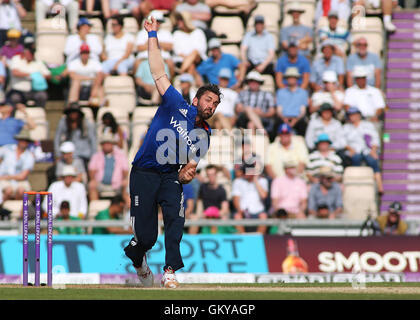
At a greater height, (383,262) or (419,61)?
(419,61)

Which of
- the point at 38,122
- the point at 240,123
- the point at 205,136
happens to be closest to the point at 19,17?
the point at 38,122

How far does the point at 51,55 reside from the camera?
17797 mm

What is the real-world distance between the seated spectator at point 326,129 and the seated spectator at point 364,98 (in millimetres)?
648

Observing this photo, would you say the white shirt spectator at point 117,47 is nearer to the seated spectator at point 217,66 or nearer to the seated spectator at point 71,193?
the seated spectator at point 217,66

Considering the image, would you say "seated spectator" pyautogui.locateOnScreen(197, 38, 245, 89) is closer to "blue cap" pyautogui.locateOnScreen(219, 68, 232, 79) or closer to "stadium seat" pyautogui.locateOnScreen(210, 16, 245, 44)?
"blue cap" pyautogui.locateOnScreen(219, 68, 232, 79)

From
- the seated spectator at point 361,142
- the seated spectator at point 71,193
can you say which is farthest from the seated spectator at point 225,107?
the seated spectator at point 71,193

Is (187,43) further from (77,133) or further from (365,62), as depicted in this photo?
(365,62)

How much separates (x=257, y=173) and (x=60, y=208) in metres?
3.06

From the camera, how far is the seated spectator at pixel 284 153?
15.8 m

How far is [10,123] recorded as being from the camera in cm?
1641

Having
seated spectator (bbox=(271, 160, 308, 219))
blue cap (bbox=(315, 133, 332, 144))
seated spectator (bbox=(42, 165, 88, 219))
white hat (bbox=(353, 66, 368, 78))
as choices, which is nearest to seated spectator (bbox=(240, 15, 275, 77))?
white hat (bbox=(353, 66, 368, 78))

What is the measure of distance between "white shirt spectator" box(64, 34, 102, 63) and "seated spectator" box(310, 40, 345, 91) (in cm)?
374

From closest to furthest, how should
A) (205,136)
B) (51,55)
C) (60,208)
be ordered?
(205,136) → (60,208) → (51,55)
